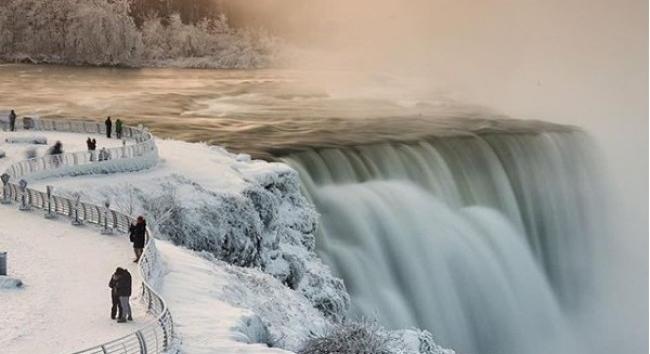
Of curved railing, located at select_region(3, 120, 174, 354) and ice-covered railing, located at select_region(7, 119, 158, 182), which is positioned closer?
curved railing, located at select_region(3, 120, 174, 354)

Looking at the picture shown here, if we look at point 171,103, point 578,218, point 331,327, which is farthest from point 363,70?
point 331,327

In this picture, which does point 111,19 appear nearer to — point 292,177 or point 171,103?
point 171,103

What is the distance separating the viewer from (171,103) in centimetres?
9025

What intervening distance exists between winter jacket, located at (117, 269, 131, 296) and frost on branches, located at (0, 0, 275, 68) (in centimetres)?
13765

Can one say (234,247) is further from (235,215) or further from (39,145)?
(39,145)

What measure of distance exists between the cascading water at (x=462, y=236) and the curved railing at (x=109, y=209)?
10.1 metres

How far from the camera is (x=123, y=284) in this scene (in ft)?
70.0

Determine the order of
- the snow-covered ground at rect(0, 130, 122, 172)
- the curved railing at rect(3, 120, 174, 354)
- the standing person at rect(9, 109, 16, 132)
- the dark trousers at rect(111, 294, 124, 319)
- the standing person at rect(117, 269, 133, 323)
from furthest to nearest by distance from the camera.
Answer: the standing person at rect(9, 109, 16, 132), the snow-covered ground at rect(0, 130, 122, 172), the dark trousers at rect(111, 294, 124, 319), the standing person at rect(117, 269, 133, 323), the curved railing at rect(3, 120, 174, 354)

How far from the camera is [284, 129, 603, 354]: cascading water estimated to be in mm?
43688

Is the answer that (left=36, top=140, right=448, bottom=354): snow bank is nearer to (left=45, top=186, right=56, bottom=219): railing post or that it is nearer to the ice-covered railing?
the ice-covered railing

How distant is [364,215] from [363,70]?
130m

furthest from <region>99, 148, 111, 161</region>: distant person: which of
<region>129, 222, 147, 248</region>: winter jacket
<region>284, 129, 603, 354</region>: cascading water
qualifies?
<region>129, 222, 147, 248</region>: winter jacket

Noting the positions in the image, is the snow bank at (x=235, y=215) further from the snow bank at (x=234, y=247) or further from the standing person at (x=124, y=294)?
the standing person at (x=124, y=294)

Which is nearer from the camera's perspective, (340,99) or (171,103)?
(171,103)
